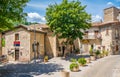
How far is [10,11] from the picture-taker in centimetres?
2945

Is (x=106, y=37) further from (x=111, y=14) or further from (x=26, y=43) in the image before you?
(x=26, y=43)

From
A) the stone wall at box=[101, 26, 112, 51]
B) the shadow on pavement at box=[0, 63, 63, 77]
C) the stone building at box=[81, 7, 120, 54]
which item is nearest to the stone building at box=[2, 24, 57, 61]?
the stone building at box=[81, 7, 120, 54]

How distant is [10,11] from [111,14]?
99.6 feet

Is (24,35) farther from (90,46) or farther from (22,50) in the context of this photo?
(90,46)

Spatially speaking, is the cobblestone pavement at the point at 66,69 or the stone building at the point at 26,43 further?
the stone building at the point at 26,43

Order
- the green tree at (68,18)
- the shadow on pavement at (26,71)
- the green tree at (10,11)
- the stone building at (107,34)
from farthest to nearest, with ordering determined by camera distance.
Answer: the stone building at (107,34), the green tree at (68,18), the green tree at (10,11), the shadow on pavement at (26,71)

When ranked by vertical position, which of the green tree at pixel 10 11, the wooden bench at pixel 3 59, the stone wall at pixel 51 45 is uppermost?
the green tree at pixel 10 11

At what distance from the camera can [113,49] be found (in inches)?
1956

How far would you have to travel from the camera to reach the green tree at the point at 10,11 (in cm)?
2829

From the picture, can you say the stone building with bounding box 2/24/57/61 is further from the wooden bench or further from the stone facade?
the wooden bench

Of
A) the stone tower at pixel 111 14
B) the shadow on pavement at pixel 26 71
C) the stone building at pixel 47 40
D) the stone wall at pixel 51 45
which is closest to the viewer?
the shadow on pavement at pixel 26 71

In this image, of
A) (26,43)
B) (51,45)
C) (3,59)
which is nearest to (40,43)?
(51,45)

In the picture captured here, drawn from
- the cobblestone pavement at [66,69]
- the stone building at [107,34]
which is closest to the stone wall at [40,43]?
the stone building at [107,34]

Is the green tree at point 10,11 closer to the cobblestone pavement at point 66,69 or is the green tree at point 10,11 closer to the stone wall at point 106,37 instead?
the cobblestone pavement at point 66,69
